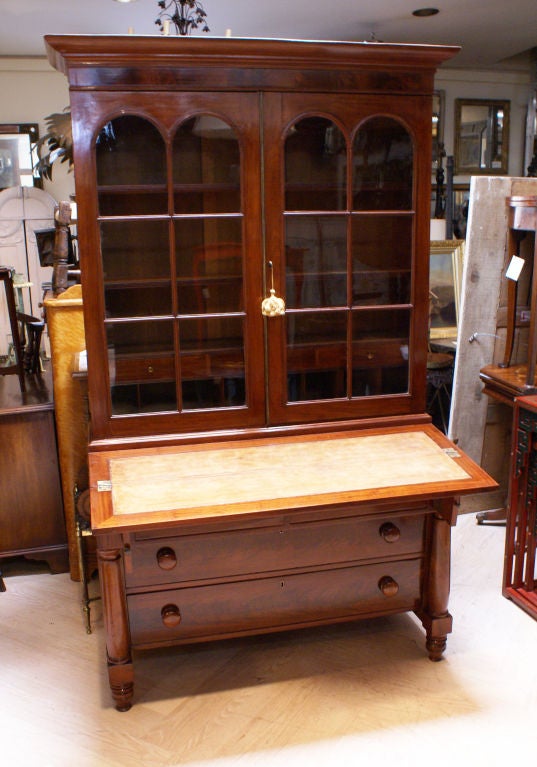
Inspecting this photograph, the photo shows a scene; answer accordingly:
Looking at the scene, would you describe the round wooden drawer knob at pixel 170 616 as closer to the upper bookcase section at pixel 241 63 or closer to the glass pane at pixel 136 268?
the glass pane at pixel 136 268

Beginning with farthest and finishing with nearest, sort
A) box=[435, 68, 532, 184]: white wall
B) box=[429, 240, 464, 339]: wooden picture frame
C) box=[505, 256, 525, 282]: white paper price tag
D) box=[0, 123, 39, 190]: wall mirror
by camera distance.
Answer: box=[435, 68, 532, 184]: white wall < box=[0, 123, 39, 190]: wall mirror < box=[429, 240, 464, 339]: wooden picture frame < box=[505, 256, 525, 282]: white paper price tag

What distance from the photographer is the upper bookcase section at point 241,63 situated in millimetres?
1962

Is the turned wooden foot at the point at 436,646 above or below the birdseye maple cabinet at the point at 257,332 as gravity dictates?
A: below

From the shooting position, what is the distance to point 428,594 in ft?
7.38

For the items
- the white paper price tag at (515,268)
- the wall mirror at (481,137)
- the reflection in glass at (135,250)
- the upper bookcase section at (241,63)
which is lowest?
the white paper price tag at (515,268)

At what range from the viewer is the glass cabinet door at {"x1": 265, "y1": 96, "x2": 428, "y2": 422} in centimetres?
220

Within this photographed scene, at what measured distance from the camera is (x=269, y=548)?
6.91ft

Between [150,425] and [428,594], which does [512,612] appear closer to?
[428,594]

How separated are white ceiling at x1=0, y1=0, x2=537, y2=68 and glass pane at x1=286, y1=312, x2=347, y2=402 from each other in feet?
10.3

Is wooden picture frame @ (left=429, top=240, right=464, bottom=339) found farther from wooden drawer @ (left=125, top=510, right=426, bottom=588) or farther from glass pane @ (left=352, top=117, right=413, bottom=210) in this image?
wooden drawer @ (left=125, top=510, right=426, bottom=588)

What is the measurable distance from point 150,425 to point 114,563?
1.54 ft

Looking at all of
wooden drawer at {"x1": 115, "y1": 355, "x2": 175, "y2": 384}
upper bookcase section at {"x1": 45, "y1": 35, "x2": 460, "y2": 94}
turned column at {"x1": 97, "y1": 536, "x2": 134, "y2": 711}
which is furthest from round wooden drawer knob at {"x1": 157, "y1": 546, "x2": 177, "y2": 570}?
upper bookcase section at {"x1": 45, "y1": 35, "x2": 460, "y2": 94}

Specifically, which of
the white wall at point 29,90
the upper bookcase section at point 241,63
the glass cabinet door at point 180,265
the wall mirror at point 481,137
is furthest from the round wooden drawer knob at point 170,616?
the wall mirror at point 481,137

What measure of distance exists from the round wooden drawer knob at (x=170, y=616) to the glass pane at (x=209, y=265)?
89 cm
